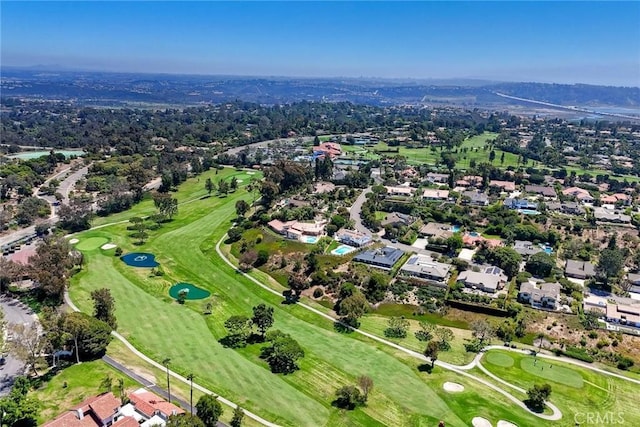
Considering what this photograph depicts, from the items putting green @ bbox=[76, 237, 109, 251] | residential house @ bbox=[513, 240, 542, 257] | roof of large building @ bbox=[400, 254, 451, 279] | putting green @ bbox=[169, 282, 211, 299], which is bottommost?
putting green @ bbox=[169, 282, 211, 299]

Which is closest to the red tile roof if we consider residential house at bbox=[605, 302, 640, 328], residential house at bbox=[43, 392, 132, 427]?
residential house at bbox=[43, 392, 132, 427]

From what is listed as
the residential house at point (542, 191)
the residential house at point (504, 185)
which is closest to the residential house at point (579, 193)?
the residential house at point (542, 191)

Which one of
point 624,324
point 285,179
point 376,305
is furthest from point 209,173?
point 624,324

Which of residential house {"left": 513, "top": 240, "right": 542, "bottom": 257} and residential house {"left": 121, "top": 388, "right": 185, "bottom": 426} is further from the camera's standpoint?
residential house {"left": 513, "top": 240, "right": 542, "bottom": 257}

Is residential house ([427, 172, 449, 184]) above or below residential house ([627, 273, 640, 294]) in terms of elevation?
above

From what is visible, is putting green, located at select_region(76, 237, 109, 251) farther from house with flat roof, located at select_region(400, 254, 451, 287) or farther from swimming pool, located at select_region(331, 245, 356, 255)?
house with flat roof, located at select_region(400, 254, 451, 287)

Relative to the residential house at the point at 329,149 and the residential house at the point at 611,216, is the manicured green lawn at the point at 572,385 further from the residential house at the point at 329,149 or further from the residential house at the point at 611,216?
the residential house at the point at 329,149
